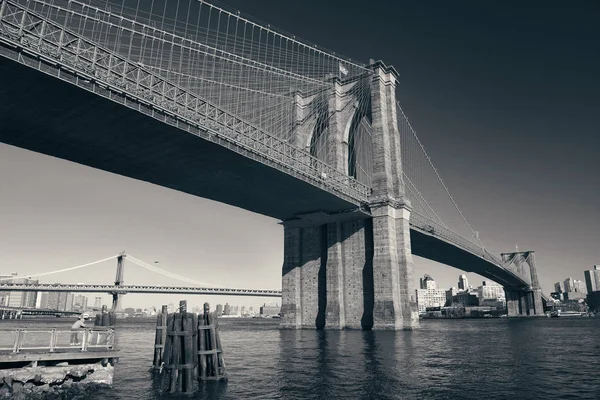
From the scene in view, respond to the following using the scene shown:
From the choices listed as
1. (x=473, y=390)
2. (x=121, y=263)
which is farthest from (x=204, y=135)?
(x=121, y=263)

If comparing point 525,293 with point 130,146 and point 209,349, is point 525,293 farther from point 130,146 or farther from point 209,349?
point 209,349

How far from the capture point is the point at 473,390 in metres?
16.0

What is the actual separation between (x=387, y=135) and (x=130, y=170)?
29.4 metres

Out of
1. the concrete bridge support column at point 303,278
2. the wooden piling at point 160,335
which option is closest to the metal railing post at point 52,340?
the wooden piling at point 160,335

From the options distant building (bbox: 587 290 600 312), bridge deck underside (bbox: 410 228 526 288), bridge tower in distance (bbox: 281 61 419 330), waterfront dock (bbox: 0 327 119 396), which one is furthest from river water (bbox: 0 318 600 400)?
distant building (bbox: 587 290 600 312)

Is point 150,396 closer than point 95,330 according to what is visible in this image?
Yes

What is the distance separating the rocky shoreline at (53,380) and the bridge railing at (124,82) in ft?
55.1

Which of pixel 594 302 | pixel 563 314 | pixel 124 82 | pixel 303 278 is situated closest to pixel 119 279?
pixel 303 278

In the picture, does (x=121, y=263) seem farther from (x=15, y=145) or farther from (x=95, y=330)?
(x=95, y=330)

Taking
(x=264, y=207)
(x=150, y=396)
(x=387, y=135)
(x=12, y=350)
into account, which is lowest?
(x=150, y=396)

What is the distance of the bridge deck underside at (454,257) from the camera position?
66.8 m

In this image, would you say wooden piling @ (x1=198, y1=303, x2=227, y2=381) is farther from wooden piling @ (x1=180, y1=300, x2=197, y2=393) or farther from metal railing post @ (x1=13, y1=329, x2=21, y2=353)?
metal railing post @ (x1=13, y1=329, x2=21, y2=353)

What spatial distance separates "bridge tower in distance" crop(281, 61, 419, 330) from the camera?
1887 inches

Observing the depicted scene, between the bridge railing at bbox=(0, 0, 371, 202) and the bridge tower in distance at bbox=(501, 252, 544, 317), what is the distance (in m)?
109
